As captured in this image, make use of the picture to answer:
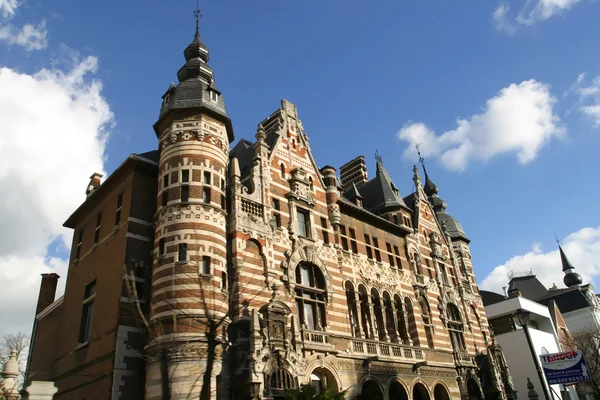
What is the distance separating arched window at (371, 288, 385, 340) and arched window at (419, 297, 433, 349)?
4.47 metres

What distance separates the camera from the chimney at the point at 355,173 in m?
45.9

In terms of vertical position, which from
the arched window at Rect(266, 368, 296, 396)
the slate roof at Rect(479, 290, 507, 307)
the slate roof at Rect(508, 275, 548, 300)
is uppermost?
the slate roof at Rect(508, 275, 548, 300)

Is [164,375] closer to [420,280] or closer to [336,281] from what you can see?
[336,281]

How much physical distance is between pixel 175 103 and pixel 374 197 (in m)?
19.4

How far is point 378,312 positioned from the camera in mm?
31828

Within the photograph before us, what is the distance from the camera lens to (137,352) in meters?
21.6

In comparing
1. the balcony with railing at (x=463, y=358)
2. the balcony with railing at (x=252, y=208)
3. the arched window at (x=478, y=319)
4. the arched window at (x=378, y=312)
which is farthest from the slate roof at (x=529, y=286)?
the balcony with railing at (x=252, y=208)

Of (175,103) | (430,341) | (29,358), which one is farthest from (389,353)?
(29,358)

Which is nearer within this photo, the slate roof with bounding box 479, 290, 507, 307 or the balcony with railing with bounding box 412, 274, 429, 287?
the balcony with railing with bounding box 412, 274, 429, 287

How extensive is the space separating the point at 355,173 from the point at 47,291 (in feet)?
89.5

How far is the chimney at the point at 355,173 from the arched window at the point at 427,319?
43.5 feet

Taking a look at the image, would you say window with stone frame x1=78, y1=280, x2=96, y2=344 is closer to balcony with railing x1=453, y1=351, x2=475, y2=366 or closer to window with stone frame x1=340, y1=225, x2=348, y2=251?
window with stone frame x1=340, y1=225, x2=348, y2=251

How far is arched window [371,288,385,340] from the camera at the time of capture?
31.0m

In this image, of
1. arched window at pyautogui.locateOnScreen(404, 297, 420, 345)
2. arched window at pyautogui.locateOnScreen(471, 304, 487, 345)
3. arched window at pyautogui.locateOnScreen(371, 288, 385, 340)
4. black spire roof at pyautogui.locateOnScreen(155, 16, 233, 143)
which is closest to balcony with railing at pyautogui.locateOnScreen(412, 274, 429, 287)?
arched window at pyautogui.locateOnScreen(404, 297, 420, 345)
